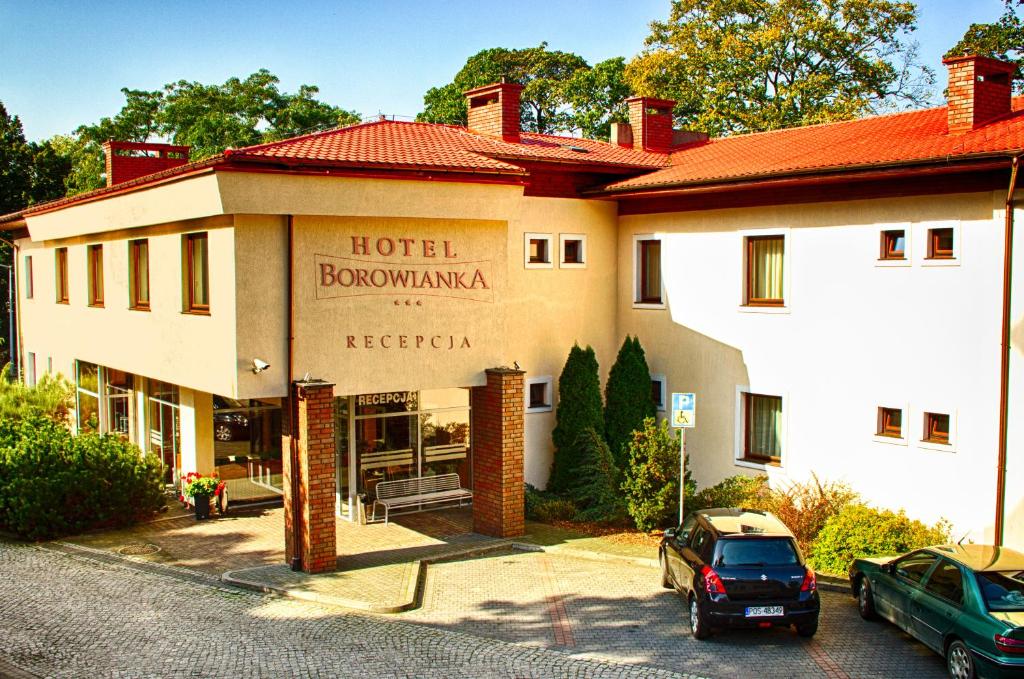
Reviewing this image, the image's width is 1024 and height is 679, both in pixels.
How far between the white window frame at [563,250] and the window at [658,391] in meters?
2.82

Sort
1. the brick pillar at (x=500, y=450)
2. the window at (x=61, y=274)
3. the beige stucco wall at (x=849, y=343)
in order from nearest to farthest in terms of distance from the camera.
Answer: the beige stucco wall at (x=849, y=343) → the brick pillar at (x=500, y=450) → the window at (x=61, y=274)

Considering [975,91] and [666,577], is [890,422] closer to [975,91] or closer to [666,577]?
[666,577]

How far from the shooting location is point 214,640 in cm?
1259

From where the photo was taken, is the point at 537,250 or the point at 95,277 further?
the point at 95,277

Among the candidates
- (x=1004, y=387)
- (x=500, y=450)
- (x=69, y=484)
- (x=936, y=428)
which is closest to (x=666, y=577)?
A: (x=500, y=450)

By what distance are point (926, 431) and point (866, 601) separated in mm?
3976

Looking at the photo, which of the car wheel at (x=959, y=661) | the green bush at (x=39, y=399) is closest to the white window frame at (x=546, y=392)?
the car wheel at (x=959, y=661)

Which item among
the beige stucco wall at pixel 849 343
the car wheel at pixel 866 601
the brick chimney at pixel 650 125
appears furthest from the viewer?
the brick chimney at pixel 650 125

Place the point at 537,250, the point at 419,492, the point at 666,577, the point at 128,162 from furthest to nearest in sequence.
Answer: the point at 128,162, the point at 537,250, the point at 419,492, the point at 666,577

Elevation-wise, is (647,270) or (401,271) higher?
(647,270)

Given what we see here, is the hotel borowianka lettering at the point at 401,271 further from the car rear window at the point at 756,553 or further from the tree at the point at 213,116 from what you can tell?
the tree at the point at 213,116

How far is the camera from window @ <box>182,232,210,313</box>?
1706 cm

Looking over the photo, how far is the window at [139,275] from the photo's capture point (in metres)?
19.9

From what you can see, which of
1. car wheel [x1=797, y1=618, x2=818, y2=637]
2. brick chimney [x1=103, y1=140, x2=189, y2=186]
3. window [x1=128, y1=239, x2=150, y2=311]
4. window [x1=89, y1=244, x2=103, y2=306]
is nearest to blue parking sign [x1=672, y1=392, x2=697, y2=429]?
car wheel [x1=797, y1=618, x2=818, y2=637]
